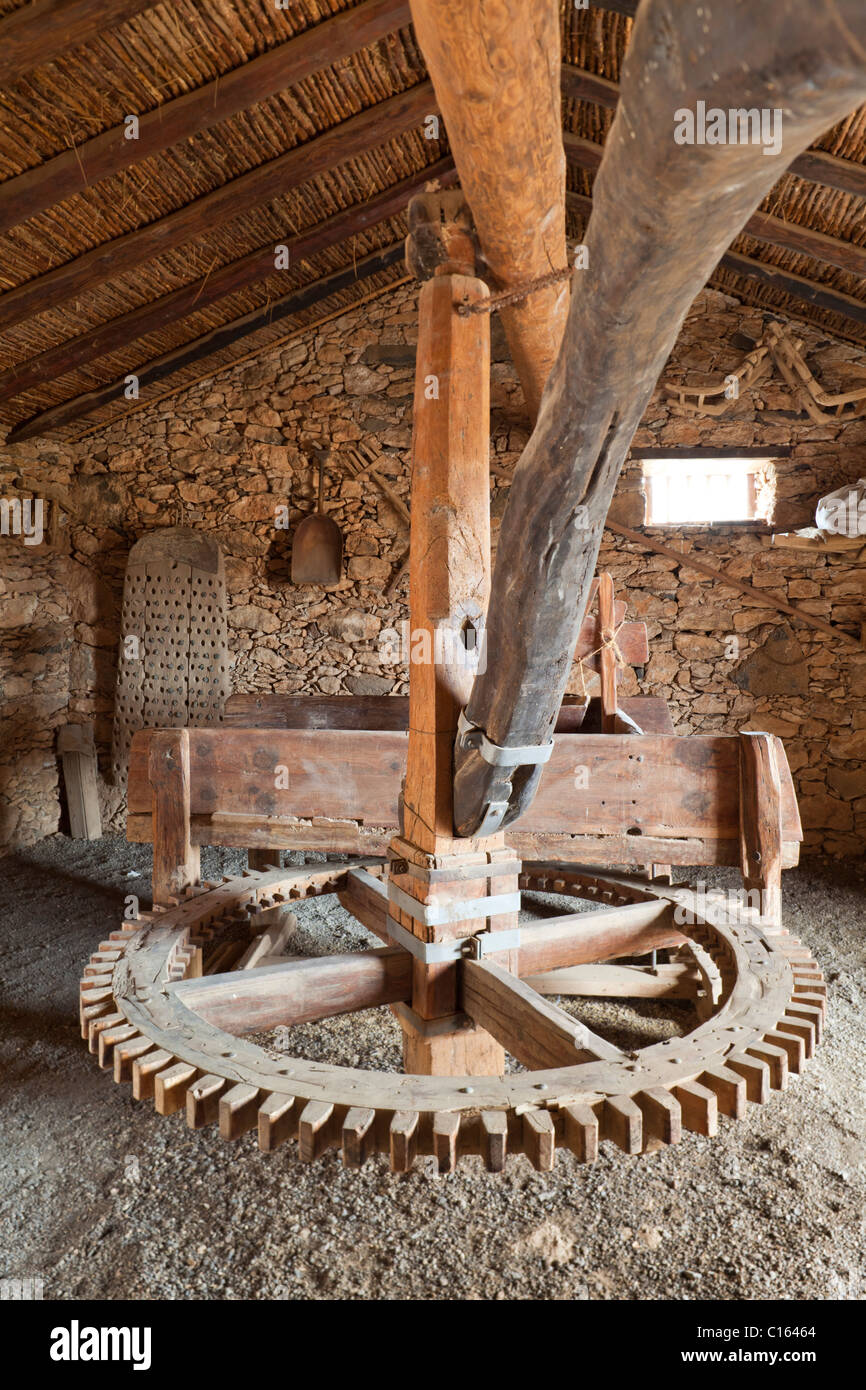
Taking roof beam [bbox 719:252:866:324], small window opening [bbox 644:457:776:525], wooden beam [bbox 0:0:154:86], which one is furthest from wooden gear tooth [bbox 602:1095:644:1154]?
roof beam [bbox 719:252:866:324]

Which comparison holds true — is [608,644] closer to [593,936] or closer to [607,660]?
[607,660]

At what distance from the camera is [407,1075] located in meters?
1.51

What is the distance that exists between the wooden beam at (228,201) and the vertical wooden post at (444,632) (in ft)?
10.1

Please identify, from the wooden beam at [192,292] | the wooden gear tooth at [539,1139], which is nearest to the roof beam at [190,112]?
the wooden beam at [192,292]

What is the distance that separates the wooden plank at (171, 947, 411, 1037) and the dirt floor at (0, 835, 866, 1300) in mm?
485

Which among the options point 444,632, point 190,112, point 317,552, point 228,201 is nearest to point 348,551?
point 317,552

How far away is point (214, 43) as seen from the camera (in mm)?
3602

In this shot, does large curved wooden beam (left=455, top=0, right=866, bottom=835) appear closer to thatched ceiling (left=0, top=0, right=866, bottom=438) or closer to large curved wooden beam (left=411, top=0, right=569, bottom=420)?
large curved wooden beam (left=411, top=0, right=569, bottom=420)

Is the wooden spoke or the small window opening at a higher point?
the small window opening

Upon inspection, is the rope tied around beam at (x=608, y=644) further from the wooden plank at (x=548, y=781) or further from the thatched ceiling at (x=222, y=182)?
the thatched ceiling at (x=222, y=182)

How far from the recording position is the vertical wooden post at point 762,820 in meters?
2.44

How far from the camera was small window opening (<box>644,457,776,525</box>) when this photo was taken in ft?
20.1
